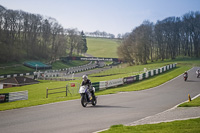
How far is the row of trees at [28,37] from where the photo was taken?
245 ft

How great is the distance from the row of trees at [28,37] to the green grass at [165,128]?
69.1 meters

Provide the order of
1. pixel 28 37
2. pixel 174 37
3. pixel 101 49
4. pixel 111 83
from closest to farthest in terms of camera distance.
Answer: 1. pixel 111 83
2. pixel 28 37
3. pixel 174 37
4. pixel 101 49

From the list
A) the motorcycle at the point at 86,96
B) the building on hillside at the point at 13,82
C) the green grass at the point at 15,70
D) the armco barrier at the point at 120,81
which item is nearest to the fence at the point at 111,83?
the armco barrier at the point at 120,81

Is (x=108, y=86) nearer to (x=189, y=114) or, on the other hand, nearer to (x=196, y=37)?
(x=189, y=114)

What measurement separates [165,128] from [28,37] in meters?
87.5

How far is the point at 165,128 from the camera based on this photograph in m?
8.15

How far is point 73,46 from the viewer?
115 m

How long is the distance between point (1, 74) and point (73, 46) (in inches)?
2328

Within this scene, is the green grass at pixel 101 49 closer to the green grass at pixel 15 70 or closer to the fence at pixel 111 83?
the green grass at pixel 15 70

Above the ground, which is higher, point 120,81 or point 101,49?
point 101,49

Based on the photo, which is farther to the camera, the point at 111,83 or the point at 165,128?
the point at 111,83

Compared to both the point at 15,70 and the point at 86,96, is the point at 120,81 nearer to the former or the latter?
the point at 86,96

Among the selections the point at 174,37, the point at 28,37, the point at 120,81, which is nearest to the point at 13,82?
the point at 120,81

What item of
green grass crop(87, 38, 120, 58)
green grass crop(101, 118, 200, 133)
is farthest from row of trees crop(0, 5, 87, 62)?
green grass crop(101, 118, 200, 133)
